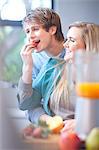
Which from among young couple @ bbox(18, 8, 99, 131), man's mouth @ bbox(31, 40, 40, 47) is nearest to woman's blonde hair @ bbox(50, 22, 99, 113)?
young couple @ bbox(18, 8, 99, 131)

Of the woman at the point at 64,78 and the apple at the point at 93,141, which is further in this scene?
the woman at the point at 64,78

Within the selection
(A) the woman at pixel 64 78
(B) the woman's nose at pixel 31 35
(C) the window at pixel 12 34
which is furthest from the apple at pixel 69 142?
(B) the woman's nose at pixel 31 35

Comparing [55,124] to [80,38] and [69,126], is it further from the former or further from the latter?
[80,38]

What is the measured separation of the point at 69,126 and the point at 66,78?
0.54 ft

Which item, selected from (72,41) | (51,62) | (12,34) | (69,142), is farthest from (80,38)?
(69,142)

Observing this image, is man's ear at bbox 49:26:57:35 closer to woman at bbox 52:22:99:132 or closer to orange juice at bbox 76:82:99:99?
woman at bbox 52:22:99:132

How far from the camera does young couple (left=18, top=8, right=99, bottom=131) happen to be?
1.32 metres

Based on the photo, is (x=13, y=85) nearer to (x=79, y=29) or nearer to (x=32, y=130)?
(x=32, y=130)

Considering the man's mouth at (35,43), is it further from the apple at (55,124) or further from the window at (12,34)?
the apple at (55,124)

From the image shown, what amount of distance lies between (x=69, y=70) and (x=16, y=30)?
0.23 metres

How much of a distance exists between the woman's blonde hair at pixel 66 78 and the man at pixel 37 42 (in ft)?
0.17

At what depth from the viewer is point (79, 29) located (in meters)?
1.33

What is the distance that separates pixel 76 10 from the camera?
135 centimetres

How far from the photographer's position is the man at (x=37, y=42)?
1.31 m
